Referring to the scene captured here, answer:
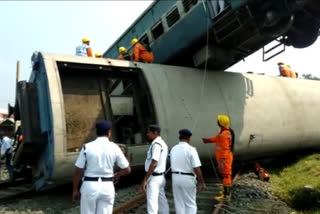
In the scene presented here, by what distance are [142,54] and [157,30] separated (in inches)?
40.6

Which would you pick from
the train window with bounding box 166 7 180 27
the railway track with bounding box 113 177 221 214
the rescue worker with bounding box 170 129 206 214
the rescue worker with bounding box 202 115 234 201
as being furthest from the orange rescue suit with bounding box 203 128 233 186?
the train window with bounding box 166 7 180 27

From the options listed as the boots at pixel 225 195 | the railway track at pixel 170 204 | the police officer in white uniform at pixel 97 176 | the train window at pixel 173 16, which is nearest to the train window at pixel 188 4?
the train window at pixel 173 16

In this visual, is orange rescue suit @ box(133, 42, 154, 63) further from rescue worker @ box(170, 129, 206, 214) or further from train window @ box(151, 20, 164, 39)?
rescue worker @ box(170, 129, 206, 214)

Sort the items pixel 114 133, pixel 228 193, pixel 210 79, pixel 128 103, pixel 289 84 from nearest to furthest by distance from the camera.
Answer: pixel 228 193 → pixel 114 133 → pixel 128 103 → pixel 210 79 → pixel 289 84

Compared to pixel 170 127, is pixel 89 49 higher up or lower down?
higher up

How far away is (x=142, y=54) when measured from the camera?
345 inches

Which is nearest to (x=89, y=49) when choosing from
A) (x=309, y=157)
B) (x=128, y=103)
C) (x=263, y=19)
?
(x=128, y=103)

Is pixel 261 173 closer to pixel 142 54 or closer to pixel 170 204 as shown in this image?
pixel 170 204

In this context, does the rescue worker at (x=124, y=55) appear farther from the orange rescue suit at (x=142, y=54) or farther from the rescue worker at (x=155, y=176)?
the rescue worker at (x=155, y=176)

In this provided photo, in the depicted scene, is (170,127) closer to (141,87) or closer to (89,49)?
(141,87)

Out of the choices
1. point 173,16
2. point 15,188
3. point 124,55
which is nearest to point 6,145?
point 15,188

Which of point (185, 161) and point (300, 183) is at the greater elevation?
point (185, 161)

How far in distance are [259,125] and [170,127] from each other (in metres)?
2.75

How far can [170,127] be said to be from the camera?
24.8 feet
